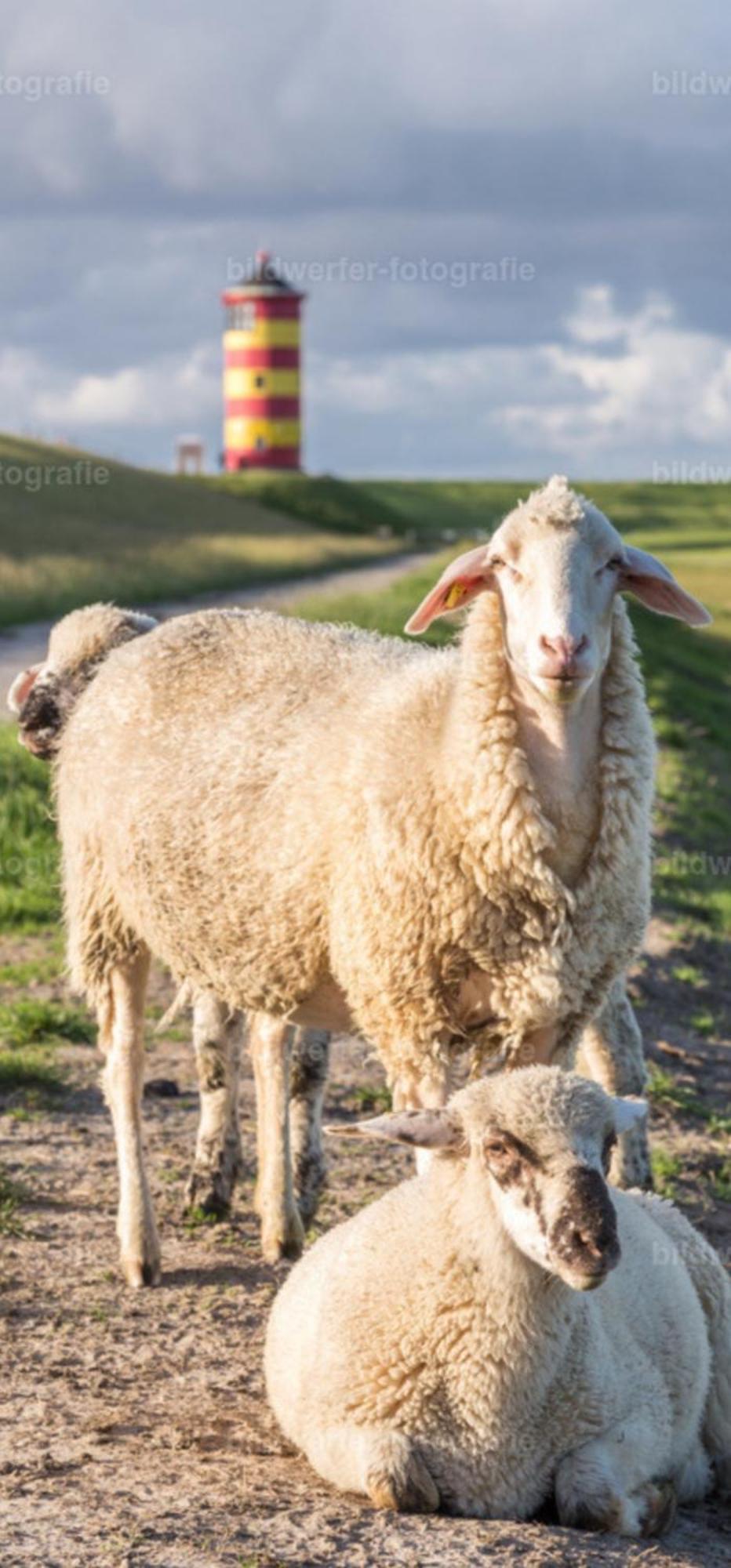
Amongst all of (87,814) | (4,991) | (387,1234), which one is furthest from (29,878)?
(387,1234)

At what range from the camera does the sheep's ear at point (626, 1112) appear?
509 cm

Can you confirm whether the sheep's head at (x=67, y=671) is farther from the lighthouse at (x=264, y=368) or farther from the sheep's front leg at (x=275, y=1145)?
the lighthouse at (x=264, y=368)

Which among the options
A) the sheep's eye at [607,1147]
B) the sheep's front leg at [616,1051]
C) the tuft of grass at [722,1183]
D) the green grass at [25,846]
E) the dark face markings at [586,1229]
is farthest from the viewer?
the green grass at [25,846]

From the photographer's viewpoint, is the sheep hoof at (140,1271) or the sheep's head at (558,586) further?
the sheep hoof at (140,1271)

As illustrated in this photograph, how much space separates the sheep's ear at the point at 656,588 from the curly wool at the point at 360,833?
3.6 inches

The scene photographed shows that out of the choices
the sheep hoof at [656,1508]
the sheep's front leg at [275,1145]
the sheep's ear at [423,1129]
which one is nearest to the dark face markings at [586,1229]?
the sheep's ear at [423,1129]

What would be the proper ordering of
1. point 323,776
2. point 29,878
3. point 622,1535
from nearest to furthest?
point 622,1535, point 323,776, point 29,878

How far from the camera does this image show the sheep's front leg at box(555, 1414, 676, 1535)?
16.3 ft

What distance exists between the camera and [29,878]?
12875 millimetres

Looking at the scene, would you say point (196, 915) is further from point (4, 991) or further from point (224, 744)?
point (4, 991)

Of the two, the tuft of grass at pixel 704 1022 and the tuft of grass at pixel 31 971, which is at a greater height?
the tuft of grass at pixel 31 971

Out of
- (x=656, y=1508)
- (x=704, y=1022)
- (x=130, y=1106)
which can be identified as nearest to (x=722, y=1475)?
(x=656, y=1508)

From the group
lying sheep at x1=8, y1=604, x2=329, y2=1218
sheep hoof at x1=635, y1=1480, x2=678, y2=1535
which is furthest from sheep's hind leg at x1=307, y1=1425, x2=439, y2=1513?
lying sheep at x1=8, y1=604, x2=329, y2=1218

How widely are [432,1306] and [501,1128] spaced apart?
0.50 m
